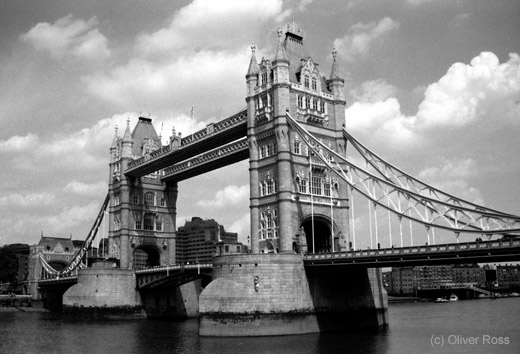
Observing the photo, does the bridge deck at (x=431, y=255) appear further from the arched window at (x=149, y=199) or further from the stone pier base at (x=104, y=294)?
the arched window at (x=149, y=199)

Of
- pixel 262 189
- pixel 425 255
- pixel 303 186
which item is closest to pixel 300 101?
pixel 303 186

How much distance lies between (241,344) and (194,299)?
1705 inches

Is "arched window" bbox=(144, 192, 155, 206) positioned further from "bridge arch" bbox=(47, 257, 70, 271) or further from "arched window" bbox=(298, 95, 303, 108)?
"bridge arch" bbox=(47, 257, 70, 271)

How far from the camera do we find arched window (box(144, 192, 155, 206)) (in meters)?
93.9

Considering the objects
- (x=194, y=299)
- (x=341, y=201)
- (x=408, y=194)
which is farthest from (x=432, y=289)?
(x=408, y=194)

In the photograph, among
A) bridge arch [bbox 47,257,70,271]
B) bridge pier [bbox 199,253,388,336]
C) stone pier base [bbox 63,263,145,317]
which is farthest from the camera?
bridge arch [bbox 47,257,70,271]

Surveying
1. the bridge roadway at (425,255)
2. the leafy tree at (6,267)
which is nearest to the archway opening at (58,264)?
the leafy tree at (6,267)

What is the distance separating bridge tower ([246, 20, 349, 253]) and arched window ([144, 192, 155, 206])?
113ft

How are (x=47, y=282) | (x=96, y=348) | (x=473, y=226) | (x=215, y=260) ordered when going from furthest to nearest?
1. (x=47, y=282)
2. (x=215, y=260)
3. (x=96, y=348)
4. (x=473, y=226)

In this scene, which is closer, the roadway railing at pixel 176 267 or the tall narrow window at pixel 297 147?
the tall narrow window at pixel 297 147

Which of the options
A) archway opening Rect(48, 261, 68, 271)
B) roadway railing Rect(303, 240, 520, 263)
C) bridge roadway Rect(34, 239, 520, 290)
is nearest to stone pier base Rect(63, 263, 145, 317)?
bridge roadway Rect(34, 239, 520, 290)

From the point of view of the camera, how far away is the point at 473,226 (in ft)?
147

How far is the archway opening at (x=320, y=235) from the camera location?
64.2 m

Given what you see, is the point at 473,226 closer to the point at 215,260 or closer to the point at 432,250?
the point at 432,250
